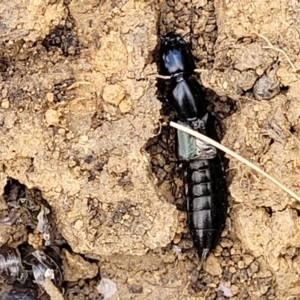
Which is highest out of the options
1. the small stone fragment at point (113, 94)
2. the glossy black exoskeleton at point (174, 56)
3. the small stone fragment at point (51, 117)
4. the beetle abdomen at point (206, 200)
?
the glossy black exoskeleton at point (174, 56)

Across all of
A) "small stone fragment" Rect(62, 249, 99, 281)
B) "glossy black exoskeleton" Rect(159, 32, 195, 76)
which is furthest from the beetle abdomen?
"small stone fragment" Rect(62, 249, 99, 281)

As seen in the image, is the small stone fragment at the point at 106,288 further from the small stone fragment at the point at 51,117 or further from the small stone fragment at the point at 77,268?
the small stone fragment at the point at 51,117

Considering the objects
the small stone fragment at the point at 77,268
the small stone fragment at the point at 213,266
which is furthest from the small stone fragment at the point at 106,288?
the small stone fragment at the point at 213,266

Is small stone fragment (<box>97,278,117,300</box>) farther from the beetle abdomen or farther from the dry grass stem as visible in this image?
the dry grass stem

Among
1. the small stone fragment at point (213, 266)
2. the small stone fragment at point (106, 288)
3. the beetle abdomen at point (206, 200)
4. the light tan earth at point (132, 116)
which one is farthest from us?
the small stone fragment at point (106, 288)

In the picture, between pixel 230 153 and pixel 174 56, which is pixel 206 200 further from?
pixel 174 56

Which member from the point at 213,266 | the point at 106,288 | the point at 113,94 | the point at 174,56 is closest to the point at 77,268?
the point at 106,288

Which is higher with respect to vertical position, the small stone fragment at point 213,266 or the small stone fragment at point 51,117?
the small stone fragment at point 51,117
